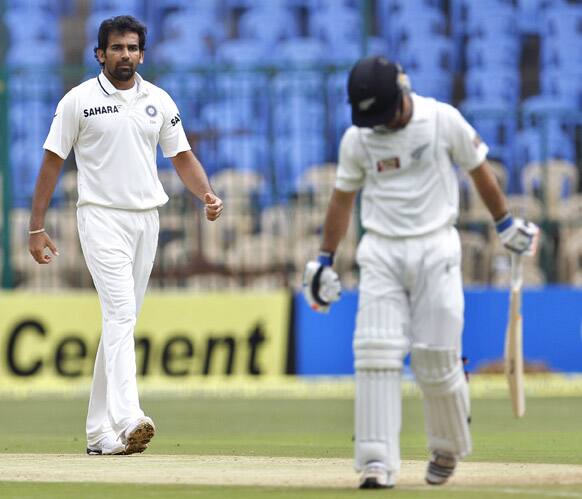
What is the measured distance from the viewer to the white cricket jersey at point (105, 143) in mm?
8523

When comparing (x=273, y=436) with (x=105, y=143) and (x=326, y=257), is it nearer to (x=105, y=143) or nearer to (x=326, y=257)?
(x=105, y=143)

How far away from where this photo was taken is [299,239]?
1798 centimetres

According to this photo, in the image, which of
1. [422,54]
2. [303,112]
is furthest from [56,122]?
[422,54]

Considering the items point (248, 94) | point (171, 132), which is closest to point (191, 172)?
point (171, 132)

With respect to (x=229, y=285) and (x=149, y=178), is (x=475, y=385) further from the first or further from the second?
(x=149, y=178)

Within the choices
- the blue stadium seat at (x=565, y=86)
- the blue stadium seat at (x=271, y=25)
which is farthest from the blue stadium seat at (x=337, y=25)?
the blue stadium seat at (x=565, y=86)

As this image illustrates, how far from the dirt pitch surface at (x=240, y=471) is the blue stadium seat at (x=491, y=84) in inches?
569

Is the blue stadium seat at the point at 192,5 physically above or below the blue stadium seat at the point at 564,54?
above

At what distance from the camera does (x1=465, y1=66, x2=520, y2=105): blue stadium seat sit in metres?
22.1

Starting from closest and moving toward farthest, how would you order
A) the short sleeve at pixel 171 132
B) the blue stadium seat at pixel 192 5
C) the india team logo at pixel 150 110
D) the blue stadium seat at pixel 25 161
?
the india team logo at pixel 150 110 < the short sleeve at pixel 171 132 < the blue stadium seat at pixel 25 161 < the blue stadium seat at pixel 192 5

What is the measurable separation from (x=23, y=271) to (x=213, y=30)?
Answer: 19.9 ft

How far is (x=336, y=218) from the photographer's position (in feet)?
22.4

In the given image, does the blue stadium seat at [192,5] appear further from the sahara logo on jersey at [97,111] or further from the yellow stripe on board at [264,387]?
the sahara logo on jersey at [97,111]

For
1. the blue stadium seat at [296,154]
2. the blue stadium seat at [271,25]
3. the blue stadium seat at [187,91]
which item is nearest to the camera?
the blue stadium seat at [187,91]
